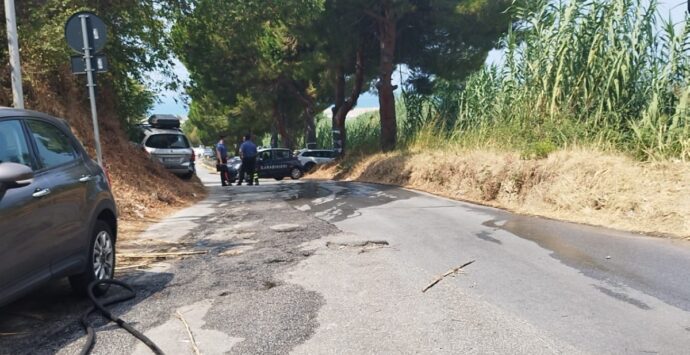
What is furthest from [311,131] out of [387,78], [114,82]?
[114,82]

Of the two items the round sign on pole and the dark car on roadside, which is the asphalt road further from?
the dark car on roadside

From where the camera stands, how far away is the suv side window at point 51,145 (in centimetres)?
Answer: 498

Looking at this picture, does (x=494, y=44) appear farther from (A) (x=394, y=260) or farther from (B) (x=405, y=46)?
(A) (x=394, y=260)

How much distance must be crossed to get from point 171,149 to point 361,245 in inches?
509

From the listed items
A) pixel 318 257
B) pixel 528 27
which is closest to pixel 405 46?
pixel 528 27

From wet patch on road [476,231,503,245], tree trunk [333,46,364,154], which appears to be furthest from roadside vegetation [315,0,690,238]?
tree trunk [333,46,364,154]

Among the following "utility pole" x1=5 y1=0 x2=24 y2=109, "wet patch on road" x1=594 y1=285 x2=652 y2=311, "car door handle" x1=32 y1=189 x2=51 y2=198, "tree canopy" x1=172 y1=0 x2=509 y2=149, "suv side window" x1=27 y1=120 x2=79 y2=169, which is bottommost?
"wet patch on road" x1=594 y1=285 x2=652 y2=311

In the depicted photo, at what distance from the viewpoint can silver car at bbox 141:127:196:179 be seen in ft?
61.8

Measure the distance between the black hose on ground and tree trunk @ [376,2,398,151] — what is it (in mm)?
18467

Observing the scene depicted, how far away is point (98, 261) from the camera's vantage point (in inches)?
221

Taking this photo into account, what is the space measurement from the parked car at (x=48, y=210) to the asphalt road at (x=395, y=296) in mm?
419

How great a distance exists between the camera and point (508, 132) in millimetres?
14234

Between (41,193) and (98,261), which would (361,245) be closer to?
(98,261)

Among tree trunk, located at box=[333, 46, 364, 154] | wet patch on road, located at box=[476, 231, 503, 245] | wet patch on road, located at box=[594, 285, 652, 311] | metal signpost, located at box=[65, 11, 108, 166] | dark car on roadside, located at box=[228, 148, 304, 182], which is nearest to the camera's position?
wet patch on road, located at box=[594, 285, 652, 311]
